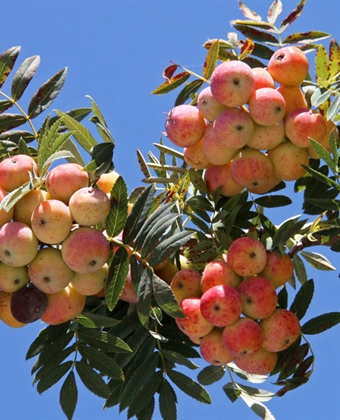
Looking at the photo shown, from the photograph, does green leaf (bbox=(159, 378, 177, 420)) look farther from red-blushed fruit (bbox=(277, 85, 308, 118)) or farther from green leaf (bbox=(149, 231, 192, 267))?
red-blushed fruit (bbox=(277, 85, 308, 118))

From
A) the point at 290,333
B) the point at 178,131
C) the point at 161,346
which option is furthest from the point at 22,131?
the point at 290,333

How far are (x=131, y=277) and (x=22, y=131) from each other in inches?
31.4

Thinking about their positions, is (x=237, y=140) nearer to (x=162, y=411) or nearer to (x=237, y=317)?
Result: (x=237, y=317)

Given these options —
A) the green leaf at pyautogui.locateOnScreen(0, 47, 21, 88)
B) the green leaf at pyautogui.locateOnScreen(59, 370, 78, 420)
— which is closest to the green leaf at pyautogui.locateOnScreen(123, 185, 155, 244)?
the green leaf at pyautogui.locateOnScreen(59, 370, 78, 420)

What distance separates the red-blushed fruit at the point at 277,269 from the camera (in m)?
3.56

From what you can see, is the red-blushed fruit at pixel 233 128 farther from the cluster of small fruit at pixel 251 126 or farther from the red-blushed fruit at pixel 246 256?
the red-blushed fruit at pixel 246 256

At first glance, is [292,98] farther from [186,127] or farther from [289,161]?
[186,127]

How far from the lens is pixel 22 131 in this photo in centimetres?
385

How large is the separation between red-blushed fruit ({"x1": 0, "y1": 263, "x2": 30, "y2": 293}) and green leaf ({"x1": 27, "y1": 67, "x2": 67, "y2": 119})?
2.43ft

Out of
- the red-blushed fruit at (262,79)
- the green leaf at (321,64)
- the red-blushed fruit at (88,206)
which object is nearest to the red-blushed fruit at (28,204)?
the red-blushed fruit at (88,206)

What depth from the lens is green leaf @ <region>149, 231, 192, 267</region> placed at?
3381mm

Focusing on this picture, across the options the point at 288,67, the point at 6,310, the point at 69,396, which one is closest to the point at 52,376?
Answer: the point at 69,396

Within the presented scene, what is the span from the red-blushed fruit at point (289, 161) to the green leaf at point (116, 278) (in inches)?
25.5

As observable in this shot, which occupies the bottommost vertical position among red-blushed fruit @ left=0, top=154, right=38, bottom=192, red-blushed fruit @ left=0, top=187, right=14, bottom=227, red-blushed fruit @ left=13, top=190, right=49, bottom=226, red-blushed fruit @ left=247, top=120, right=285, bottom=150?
red-blushed fruit @ left=0, top=187, right=14, bottom=227
